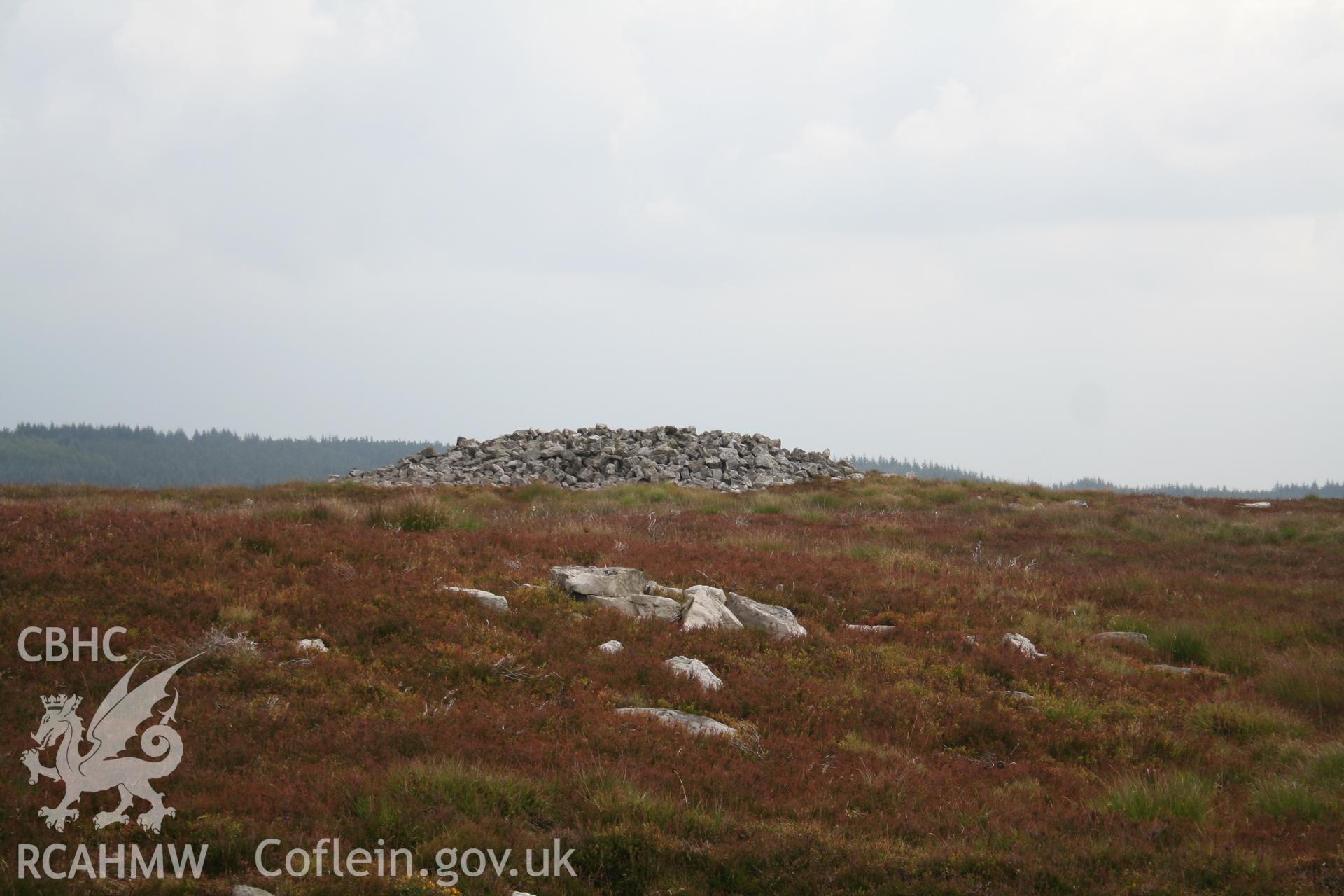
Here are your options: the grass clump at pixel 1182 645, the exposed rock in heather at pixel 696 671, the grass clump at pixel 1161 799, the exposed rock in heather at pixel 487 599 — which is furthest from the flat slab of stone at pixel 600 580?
the grass clump at pixel 1182 645

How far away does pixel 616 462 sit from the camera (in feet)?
117

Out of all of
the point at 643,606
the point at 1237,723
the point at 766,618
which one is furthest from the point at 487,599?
the point at 1237,723

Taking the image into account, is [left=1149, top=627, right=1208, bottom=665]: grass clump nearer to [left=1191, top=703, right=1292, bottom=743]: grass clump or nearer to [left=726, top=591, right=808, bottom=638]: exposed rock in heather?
[left=1191, top=703, right=1292, bottom=743]: grass clump

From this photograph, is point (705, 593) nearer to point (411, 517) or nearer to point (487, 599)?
point (487, 599)

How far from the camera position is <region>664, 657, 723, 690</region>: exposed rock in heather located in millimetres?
8734

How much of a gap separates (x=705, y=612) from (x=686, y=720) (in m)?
2.82

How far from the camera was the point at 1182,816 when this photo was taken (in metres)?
6.55

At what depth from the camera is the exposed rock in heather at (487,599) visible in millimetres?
9922

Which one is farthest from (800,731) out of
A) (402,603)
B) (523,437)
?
(523,437)

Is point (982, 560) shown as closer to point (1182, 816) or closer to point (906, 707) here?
point (906, 707)

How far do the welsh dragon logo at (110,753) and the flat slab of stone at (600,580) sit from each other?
4.80 meters

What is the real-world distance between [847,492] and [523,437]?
1796cm

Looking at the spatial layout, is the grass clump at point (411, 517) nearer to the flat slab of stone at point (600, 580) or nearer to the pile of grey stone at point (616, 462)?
the flat slab of stone at point (600, 580)

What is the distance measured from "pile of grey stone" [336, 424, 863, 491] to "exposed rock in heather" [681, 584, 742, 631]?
20765 mm
